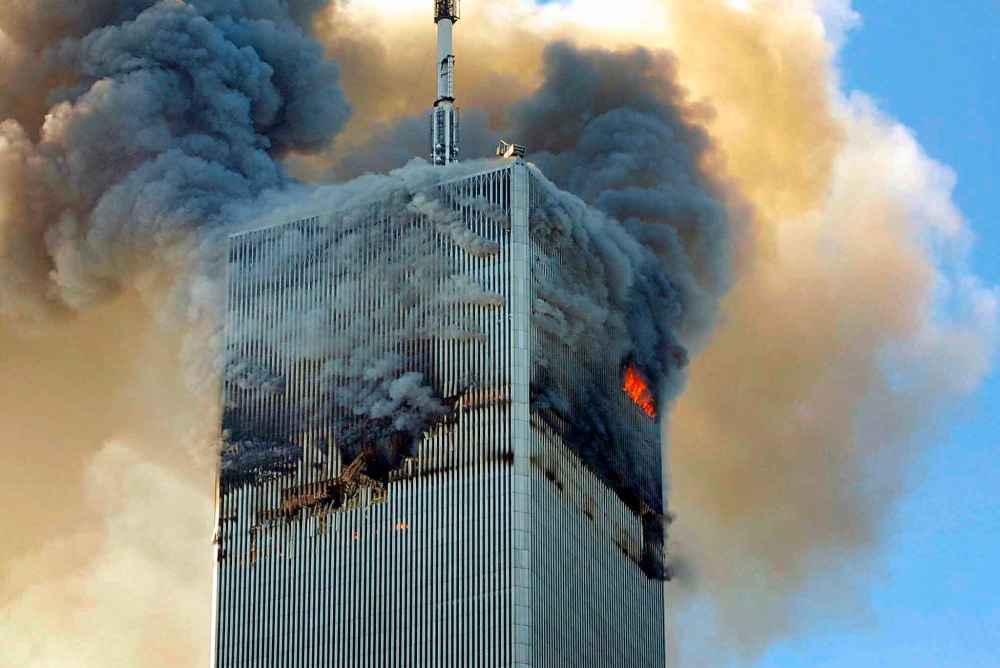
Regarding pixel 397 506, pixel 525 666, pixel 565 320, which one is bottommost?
Result: pixel 525 666

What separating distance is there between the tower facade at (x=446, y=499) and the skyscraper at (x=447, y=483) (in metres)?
0.14

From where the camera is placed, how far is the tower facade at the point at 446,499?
18700 centimetres

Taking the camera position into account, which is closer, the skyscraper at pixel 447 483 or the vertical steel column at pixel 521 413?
the vertical steel column at pixel 521 413

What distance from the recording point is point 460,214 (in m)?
197

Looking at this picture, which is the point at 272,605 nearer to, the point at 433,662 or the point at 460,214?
the point at 433,662

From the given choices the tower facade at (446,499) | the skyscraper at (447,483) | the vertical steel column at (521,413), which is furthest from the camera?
the skyscraper at (447,483)

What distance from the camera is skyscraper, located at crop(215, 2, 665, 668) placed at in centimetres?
18712

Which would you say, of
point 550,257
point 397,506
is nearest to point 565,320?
point 550,257

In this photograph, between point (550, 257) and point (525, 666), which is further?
point (550, 257)

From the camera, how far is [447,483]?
190 m

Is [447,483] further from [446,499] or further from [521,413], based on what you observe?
[521,413]

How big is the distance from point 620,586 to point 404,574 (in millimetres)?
17124

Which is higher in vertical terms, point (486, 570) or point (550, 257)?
point (550, 257)

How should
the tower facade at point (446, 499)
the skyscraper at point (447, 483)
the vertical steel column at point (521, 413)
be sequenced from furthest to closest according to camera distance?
the skyscraper at point (447, 483)
the tower facade at point (446, 499)
the vertical steel column at point (521, 413)
